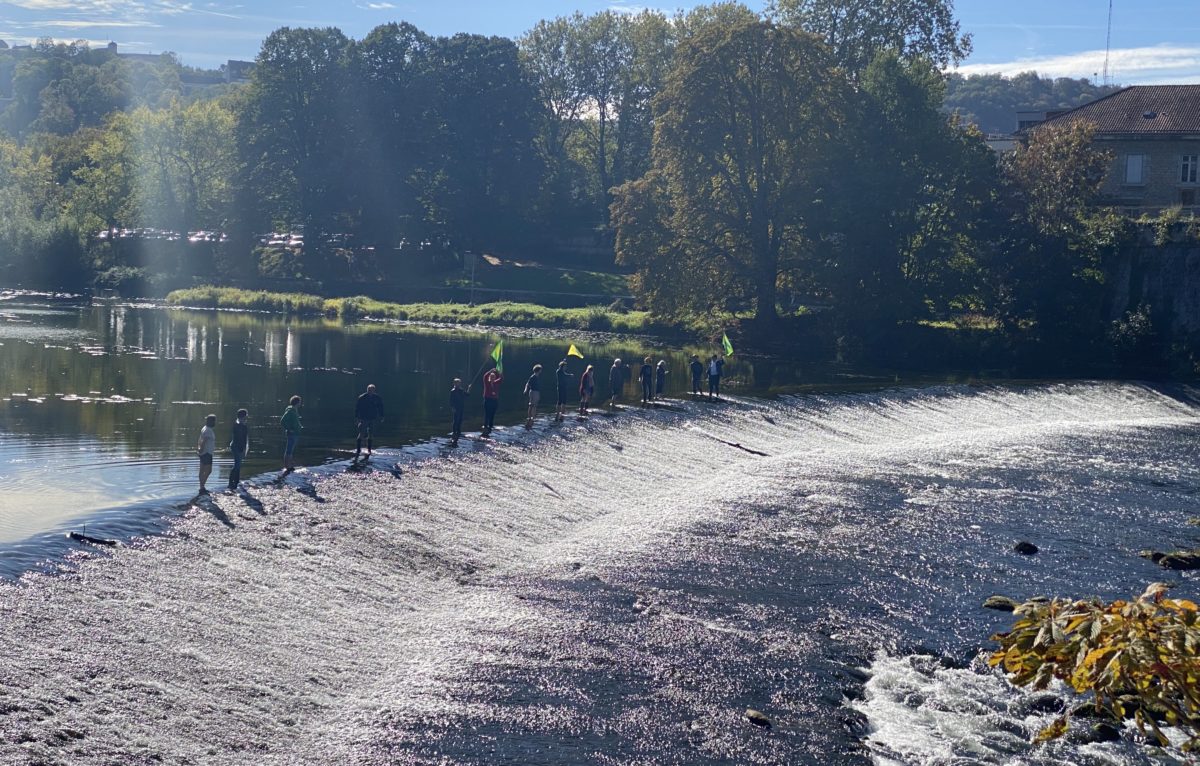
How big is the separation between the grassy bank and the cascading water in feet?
164

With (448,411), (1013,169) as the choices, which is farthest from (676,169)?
(448,411)

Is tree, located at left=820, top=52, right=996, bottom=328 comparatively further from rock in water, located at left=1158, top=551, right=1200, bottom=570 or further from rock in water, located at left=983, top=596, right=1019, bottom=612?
rock in water, located at left=983, top=596, right=1019, bottom=612

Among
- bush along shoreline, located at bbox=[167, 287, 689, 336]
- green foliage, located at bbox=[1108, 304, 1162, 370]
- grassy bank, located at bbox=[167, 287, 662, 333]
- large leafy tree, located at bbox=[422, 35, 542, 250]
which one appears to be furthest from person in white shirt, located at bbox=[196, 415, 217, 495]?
large leafy tree, located at bbox=[422, 35, 542, 250]

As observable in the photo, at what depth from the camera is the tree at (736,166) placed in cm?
7412

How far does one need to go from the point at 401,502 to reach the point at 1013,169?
2341 inches

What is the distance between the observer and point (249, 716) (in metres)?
16.6

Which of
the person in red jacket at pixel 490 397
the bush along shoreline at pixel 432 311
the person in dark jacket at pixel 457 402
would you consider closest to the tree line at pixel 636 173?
the bush along shoreline at pixel 432 311

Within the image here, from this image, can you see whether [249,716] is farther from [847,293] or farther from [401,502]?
[847,293]

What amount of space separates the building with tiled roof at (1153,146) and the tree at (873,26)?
50.1 feet

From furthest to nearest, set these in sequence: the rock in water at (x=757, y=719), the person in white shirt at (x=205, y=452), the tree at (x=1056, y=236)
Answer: the tree at (x=1056, y=236) → the person in white shirt at (x=205, y=452) → the rock in water at (x=757, y=719)

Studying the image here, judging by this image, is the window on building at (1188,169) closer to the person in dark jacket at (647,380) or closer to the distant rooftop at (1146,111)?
the distant rooftop at (1146,111)

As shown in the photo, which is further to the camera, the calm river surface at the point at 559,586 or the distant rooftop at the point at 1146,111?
the distant rooftop at the point at 1146,111

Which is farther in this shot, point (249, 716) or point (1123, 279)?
point (1123, 279)

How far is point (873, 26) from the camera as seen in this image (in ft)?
313
